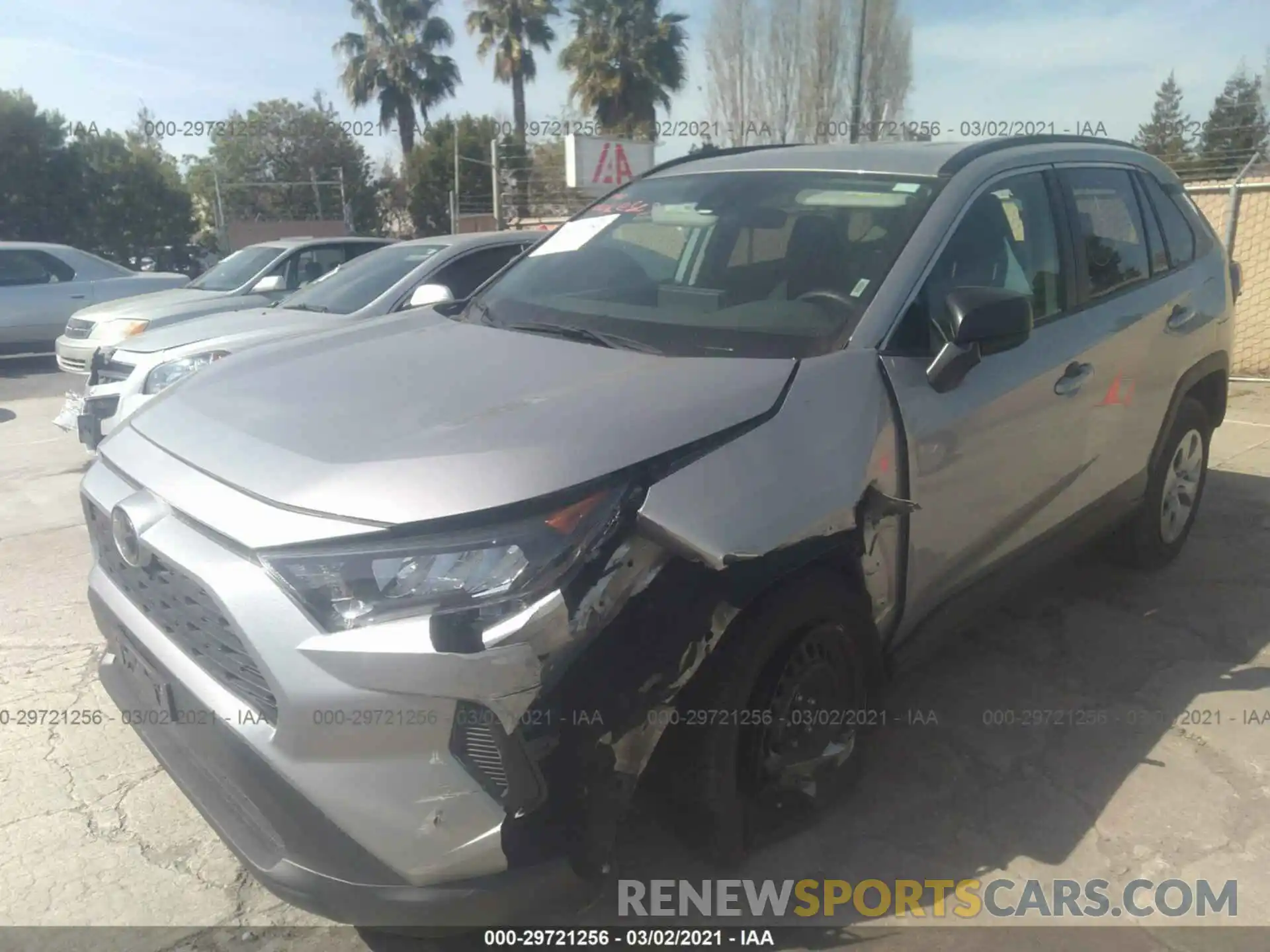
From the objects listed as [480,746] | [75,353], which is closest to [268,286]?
[75,353]

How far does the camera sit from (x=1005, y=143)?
3.42 m

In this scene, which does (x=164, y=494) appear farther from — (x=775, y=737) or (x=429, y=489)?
(x=775, y=737)

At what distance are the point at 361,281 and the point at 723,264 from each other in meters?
4.27

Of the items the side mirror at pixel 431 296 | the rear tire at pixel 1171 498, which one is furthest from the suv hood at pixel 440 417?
the rear tire at pixel 1171 498

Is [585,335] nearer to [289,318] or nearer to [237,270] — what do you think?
[289,318]

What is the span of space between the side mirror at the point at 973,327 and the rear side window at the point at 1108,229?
1052 mm

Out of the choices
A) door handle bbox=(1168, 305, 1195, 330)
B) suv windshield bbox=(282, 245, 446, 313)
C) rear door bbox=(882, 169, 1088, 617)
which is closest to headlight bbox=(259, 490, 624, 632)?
rear door bbox=(882, 169, 1088, 617)

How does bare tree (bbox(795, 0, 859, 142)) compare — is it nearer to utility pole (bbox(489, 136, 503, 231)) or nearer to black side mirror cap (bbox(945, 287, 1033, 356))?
utility pole (bbox(489, 136, 503, 231))

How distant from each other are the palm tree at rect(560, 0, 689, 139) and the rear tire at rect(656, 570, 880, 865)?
26.2 metres

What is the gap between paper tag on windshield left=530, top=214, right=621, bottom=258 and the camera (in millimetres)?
3648

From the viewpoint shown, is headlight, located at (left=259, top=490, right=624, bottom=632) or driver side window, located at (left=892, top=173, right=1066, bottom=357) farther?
driver side window, located at (left=892, top=173, right=1066, bottom=357)

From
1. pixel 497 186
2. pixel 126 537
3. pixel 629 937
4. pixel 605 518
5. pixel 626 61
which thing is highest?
pixel 626 61

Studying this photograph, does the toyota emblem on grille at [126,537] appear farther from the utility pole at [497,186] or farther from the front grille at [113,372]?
the utility pole at [497,186]

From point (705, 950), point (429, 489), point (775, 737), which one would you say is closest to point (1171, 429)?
point (775, 737)
